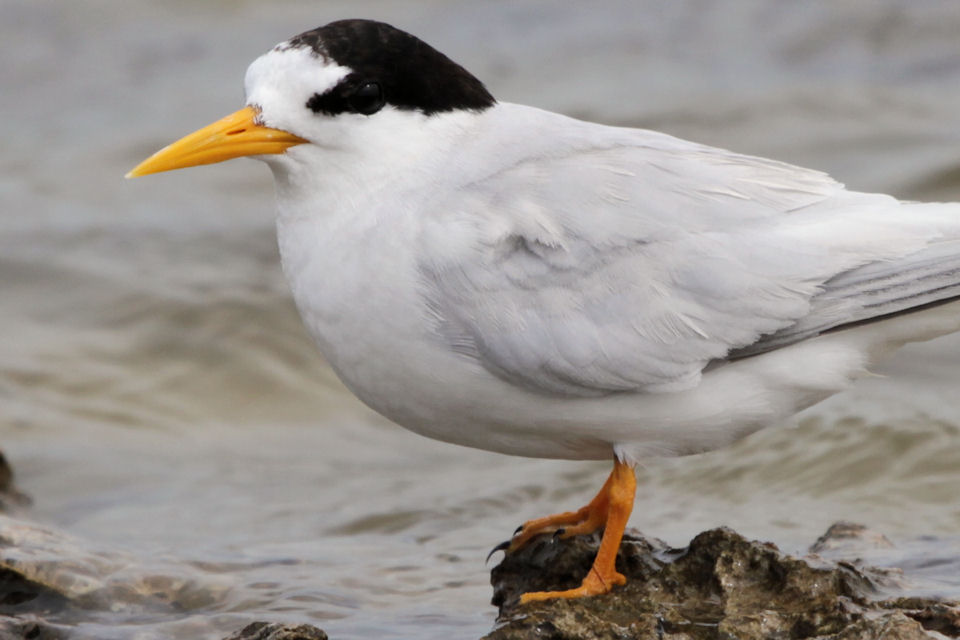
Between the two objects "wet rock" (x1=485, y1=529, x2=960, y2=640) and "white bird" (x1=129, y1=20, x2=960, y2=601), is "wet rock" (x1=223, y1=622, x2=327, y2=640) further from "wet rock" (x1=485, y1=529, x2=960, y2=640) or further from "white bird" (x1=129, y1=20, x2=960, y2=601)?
"white bird" (x1=129, y1=20, x2=960, y2=601)

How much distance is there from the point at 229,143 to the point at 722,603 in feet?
7.20

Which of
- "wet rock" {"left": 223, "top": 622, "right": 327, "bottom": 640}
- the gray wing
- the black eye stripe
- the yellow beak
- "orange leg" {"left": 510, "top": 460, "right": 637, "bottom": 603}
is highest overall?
the black eye stripe

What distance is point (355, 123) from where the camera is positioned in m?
4.60

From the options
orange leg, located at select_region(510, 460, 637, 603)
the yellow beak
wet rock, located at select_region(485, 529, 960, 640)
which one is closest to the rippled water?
wet rock, located at select_region(485, 529, 960, 640)

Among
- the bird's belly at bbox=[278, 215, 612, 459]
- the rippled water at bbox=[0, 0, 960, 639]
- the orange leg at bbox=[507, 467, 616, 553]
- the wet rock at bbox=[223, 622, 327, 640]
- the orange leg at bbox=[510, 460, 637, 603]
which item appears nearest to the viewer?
the wet rock at bbox=[223, 622, 327, 640]

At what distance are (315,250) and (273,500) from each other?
11.2 ft

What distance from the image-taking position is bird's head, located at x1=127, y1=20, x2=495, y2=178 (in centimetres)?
452

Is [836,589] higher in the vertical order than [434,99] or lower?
lower

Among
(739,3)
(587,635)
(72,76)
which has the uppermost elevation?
(739,3)

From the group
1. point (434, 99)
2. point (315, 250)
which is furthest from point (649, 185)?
point (315, 250)

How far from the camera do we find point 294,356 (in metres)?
9.80

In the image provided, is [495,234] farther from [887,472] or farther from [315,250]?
[887,472]

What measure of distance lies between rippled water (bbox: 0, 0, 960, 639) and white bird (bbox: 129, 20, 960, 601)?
3.29ft

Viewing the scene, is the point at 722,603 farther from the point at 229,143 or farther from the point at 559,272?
the point at 229,143
